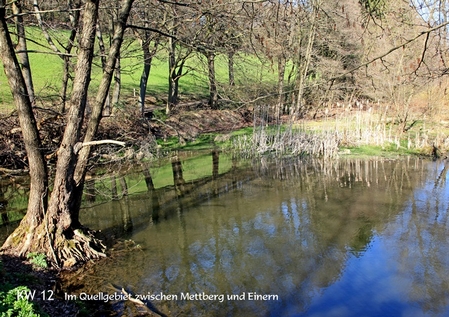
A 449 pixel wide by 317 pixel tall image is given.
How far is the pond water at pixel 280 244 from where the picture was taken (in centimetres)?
590

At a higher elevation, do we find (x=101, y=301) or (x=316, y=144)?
(x=316, y=144)

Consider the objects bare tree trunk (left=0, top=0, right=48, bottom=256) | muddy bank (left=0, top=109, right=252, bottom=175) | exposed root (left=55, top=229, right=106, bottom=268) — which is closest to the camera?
bare tree trunk (left=0, top=0, right=48, bottom=256)

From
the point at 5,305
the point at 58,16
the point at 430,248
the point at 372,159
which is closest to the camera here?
the point at 5,305

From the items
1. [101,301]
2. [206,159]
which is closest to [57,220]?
[101,301]

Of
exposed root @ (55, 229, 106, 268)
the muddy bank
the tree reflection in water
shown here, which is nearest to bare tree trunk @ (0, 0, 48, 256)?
exposed root @ (55, 229, 106, 268)

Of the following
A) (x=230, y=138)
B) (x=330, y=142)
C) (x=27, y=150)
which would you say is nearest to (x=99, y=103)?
(x=27, y=150)

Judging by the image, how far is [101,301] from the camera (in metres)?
5.70

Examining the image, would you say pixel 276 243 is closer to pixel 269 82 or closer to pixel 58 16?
pixel 58 16

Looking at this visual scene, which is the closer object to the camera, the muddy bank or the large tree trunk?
the large tree trunk

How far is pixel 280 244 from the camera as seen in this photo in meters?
7.82

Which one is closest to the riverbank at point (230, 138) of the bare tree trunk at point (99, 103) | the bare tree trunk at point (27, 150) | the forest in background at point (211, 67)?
the forest in background at point (211, 67)

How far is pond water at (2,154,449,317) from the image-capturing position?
590 cm

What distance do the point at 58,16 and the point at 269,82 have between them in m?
13.8

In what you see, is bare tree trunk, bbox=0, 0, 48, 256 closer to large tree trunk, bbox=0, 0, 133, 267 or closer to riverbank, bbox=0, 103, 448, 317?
large tree trunk, bbox=0, 0, 133, 267
